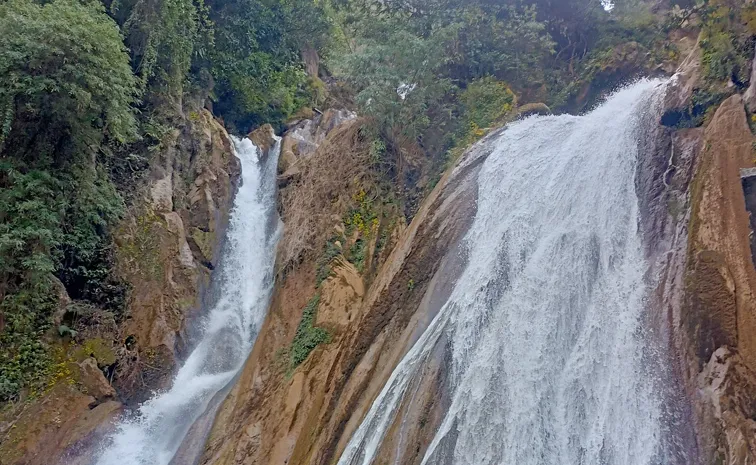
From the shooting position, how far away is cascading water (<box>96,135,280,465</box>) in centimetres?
1121

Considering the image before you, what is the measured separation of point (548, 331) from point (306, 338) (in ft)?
18.7

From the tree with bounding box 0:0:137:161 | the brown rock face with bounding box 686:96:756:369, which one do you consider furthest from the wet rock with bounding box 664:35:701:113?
the tree with bounding box 0:0:137:161

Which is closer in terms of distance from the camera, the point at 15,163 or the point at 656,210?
the point at 656,210

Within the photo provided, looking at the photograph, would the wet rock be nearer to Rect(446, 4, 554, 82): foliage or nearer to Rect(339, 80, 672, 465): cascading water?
Rect(339, 80, 672, 465): cascading water

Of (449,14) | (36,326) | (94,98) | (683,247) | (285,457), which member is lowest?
(285,457)

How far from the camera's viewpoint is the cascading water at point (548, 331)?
27.2ft

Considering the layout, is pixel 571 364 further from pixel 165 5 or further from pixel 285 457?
pixel 165 5

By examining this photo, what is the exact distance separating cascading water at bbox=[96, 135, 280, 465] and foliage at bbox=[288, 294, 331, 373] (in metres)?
1.88

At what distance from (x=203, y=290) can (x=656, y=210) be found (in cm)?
1155

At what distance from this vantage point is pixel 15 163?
11.4 metres

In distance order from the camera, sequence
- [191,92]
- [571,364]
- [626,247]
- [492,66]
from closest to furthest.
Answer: [571,364], [626,247], [492,66], [191,92]

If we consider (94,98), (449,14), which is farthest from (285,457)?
(449,14)

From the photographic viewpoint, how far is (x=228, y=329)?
554 inches

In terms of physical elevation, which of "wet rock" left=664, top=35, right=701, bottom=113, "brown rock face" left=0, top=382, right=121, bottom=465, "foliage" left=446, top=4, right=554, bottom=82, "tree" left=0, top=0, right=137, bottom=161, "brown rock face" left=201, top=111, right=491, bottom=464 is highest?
"foliage" left=446, top=4, right=554, bottom=82
